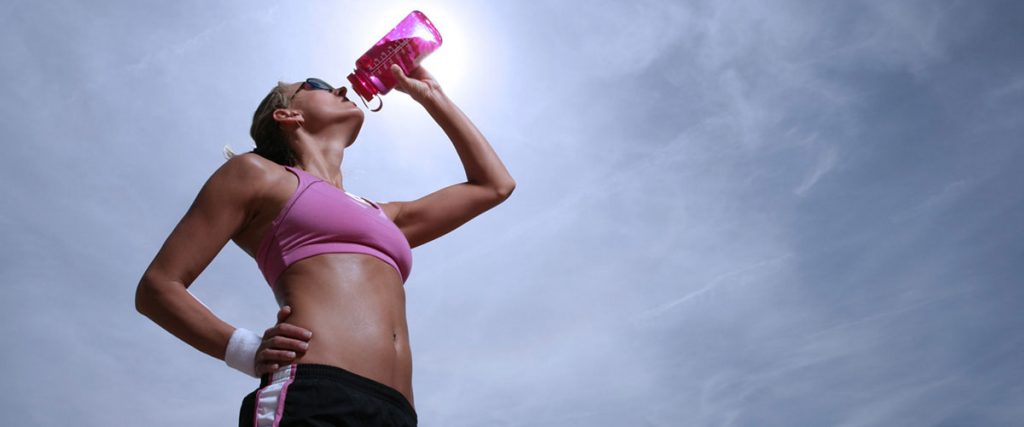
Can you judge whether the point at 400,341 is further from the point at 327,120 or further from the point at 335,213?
the point at 327,120

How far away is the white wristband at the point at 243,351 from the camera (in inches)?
108

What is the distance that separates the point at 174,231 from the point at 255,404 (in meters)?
0.81

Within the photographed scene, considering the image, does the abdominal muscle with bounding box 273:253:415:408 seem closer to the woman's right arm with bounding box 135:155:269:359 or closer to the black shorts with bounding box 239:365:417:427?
the black shorts with bounding box 239:365:417:427

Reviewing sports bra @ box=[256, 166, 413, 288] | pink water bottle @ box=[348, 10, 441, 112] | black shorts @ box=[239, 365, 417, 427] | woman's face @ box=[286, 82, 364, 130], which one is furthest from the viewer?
pink water bottle @ box=[348, 10, 441, 112]

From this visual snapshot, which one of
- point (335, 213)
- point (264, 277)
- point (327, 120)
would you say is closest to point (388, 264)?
point (335, 213)

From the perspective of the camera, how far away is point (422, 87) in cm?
447

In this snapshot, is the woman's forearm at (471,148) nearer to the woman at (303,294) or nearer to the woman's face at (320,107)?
the woman's face at (320,107)

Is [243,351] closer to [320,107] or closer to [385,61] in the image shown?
[320,107]

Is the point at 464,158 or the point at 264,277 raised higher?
the point at 464,158

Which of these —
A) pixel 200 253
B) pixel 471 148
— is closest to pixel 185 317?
pixel 200 253

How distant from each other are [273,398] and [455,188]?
1.86 metres

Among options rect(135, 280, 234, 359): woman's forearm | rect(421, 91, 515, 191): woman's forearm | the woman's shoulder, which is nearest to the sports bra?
the woman's shoulder

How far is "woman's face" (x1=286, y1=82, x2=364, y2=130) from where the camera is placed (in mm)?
4070

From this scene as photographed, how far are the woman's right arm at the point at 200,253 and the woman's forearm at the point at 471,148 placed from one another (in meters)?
1.31
